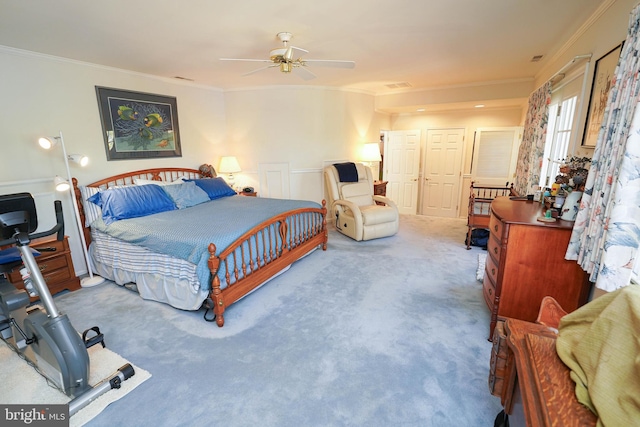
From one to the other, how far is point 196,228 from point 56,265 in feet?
5.17

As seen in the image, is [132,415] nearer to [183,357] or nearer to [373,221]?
[183,357]

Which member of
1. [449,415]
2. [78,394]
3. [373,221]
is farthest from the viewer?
[373,221]

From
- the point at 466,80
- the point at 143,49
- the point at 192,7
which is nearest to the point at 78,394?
the point at 192,7

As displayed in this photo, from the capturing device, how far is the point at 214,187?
438cm

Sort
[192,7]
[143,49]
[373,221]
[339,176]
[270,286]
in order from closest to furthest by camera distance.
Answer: [192,7], [143,49], [270,286], [373,221], [339,176]

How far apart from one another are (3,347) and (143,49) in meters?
2.87

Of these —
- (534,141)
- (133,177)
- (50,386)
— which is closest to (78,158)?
(133,177)

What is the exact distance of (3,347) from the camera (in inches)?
87.2

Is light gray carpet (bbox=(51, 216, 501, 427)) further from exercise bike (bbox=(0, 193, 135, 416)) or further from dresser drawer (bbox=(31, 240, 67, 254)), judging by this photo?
dresser drawer (bbox=(31, 240, 67, 254))

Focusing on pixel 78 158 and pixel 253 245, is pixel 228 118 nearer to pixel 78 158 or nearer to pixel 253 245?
pixel 78 158

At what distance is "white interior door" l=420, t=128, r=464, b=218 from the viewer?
595 cm

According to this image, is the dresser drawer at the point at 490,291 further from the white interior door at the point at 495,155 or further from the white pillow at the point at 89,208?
the white pillow at the point at 89,208

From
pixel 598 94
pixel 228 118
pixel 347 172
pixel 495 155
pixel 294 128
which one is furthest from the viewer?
pixel 495 155

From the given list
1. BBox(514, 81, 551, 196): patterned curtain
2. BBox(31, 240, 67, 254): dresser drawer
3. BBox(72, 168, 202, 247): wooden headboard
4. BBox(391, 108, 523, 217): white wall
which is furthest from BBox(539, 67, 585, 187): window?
BBox(31, 240, 67, 254): dresser drawer
